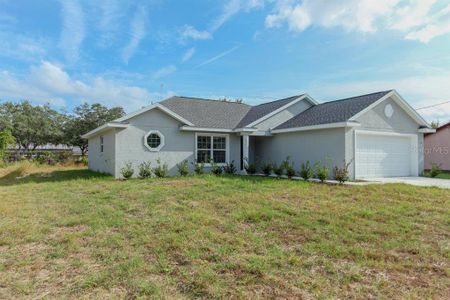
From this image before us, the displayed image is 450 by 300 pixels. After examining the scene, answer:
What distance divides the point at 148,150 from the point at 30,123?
2240 centimetres

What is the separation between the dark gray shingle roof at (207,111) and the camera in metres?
16.0

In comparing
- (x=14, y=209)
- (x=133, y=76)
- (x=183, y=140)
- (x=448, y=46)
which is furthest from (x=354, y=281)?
(x=133, y=76)

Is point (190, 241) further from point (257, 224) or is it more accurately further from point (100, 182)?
point (100, 182)

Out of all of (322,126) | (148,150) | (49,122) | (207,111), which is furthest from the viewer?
(49,122)

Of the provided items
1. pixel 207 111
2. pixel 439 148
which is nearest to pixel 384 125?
pixel 439 148

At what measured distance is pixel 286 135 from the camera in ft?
52.5

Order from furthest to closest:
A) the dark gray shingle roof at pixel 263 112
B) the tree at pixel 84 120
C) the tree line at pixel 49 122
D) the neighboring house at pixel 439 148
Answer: the tree at pixel 84 120
the tree line at pixel 49 122
the neighboring house at pixel 439 148
the dark gray shingle roof at pixel 263 112

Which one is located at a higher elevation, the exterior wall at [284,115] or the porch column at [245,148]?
the exterior wall at [284,115]

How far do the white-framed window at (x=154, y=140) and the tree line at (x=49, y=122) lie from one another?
66.1ft

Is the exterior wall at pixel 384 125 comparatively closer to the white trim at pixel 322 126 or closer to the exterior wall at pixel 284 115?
the white trim at pixel 322 126

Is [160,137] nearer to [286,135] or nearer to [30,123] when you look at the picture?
[286,135]

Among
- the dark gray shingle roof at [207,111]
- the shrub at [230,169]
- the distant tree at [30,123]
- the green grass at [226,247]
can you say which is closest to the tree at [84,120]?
the distant tree at [30,123]

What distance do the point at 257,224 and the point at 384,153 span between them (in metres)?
11.6

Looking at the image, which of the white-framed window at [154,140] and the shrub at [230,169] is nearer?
the white-framed window at [154,140]
